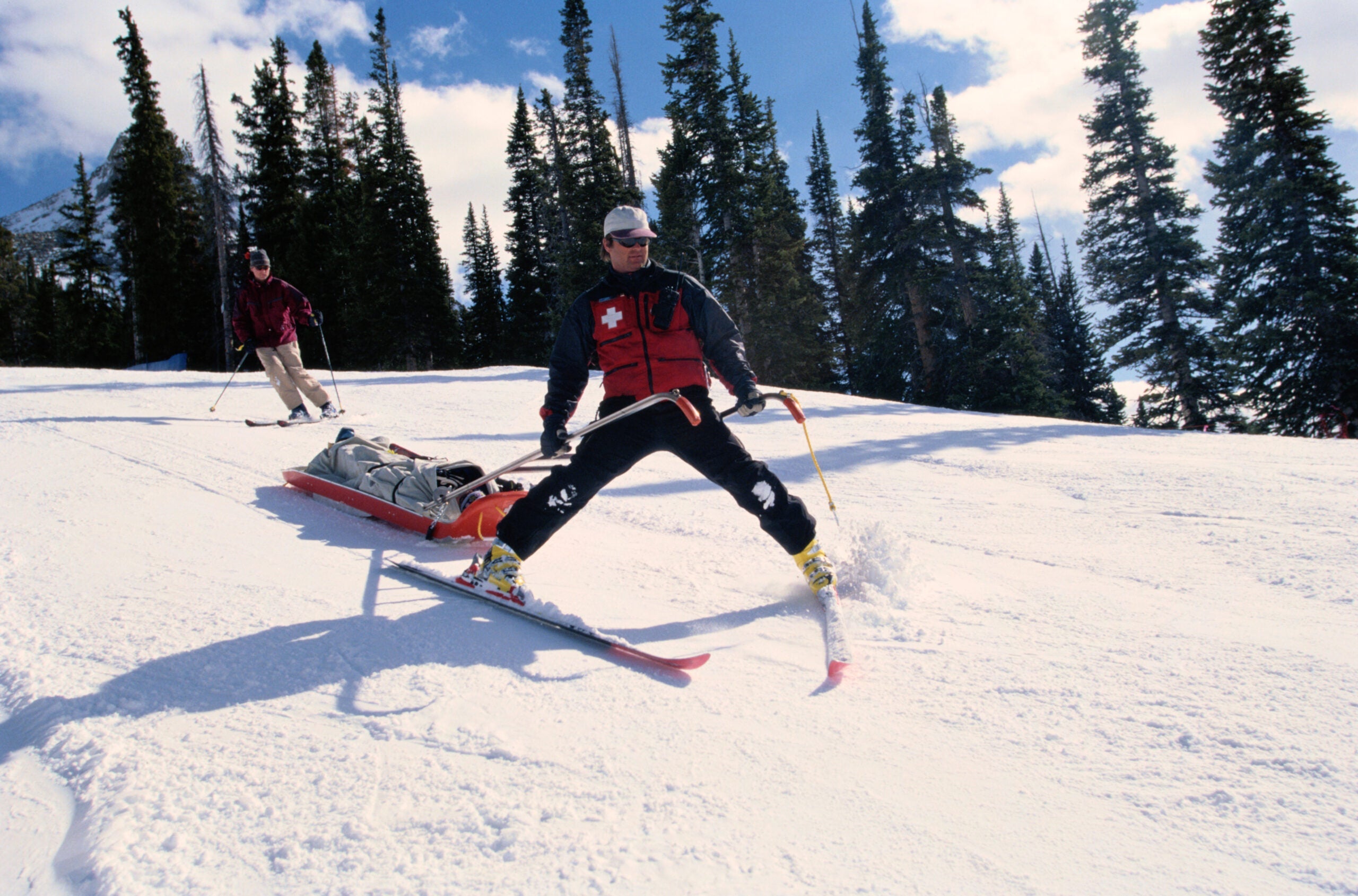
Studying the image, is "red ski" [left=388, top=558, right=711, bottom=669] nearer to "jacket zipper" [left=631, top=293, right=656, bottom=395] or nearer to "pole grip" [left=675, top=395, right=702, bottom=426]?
"pole grip" [left=675, top=395, right=702, bottom=426]

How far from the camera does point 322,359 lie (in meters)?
33.4

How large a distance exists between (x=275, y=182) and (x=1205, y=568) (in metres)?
40.0

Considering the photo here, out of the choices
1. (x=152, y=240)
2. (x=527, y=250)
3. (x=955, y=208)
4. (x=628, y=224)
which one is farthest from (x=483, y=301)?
(x=628, y=224)

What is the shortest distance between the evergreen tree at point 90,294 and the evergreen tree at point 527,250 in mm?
20380

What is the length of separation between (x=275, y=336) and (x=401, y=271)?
24.2 metres

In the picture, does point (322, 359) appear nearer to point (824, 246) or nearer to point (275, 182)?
point (275, 182)

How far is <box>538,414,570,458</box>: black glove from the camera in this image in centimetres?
314

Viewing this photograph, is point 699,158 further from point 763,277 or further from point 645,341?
point 645,341

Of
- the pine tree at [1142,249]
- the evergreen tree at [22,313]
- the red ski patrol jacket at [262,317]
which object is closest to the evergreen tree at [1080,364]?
the pine tree at [1142,249]

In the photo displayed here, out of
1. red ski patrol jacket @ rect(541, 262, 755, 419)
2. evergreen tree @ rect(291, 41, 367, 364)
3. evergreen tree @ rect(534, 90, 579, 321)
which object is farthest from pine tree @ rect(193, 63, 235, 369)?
red ski patrol jacket @ rect(541, 262, 755, 419)

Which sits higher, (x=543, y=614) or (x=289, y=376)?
(x=289, y=376)

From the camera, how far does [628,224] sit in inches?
123

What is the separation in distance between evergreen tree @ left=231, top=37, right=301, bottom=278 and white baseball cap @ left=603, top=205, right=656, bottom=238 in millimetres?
34461

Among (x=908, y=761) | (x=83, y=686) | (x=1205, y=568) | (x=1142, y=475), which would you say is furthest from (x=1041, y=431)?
(x=83, y=686)
